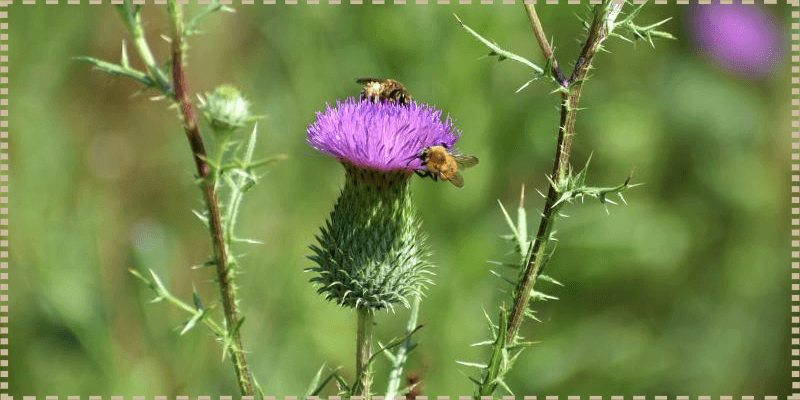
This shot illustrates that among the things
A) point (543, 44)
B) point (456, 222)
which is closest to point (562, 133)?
point (543, 44)

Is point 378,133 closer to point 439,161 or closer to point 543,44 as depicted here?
point 439,161

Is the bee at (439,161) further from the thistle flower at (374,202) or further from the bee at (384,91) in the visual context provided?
the bee at (384,91)

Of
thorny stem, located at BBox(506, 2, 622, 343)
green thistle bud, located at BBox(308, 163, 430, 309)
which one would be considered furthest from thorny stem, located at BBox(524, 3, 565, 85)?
green thistle bud, located at BBox(308, 163, 430, 309)

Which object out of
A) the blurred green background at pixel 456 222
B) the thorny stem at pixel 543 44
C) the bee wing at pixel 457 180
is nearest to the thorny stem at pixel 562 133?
the thorny stem at pixel 543 44

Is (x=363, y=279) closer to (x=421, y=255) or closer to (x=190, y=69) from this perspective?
(x=421, y=255)

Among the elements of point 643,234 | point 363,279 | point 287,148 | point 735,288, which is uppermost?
point 363,279

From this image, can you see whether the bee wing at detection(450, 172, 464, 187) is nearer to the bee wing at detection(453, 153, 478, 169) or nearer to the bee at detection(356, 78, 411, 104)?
the bee wing at detection(453, 153, 478, 169)

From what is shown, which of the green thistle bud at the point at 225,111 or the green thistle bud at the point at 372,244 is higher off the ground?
the green thistle bud at the point at 225,111

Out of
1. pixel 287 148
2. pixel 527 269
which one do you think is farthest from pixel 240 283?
pixel 527 269
